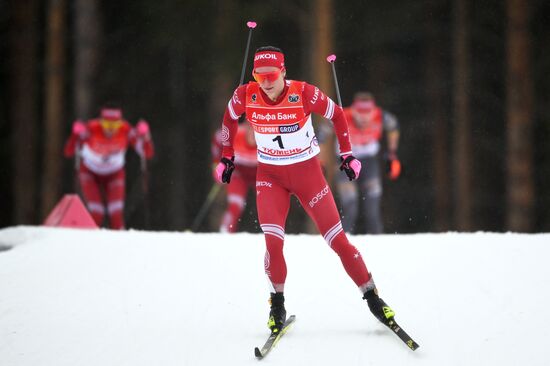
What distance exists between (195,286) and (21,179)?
1317 centimetres

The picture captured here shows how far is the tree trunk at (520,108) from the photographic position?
15.3 meters

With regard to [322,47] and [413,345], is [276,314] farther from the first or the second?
[322,47]

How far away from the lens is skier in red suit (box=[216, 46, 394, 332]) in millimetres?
5207

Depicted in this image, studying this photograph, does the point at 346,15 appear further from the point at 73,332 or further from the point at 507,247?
the point at 73,332

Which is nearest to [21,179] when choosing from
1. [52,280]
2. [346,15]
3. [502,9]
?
[346,15]

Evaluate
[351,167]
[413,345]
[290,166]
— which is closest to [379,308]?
[413,345]

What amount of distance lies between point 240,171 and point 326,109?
5.44 metres

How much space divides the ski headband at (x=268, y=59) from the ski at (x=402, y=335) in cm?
206

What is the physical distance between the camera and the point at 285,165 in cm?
534

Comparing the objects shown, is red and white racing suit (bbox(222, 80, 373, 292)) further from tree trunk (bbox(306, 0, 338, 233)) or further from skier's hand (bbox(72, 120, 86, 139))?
tree trunk (bbox(306, 0, 338, 233))

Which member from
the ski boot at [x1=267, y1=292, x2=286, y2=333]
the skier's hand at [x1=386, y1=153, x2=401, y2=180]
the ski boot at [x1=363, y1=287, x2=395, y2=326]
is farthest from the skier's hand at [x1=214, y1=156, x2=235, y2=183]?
the skier's hand at [x1=386, y1=153, x2=401, y2=180]

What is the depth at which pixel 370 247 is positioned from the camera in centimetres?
761

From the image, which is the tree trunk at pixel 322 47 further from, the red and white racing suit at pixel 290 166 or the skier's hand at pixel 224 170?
the red and white racing suit at pixel 290 166

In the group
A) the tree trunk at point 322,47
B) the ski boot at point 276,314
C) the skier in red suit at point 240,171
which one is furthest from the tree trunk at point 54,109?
the ski boot at point 276,314
